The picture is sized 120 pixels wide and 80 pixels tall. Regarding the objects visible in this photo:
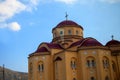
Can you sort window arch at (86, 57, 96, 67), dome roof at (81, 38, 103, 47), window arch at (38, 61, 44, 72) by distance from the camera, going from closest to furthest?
window arch at (86, 57, 96, 67) < dome roof at (81, 38, 103, 47) < window arch at (38, 61, 44, 72)

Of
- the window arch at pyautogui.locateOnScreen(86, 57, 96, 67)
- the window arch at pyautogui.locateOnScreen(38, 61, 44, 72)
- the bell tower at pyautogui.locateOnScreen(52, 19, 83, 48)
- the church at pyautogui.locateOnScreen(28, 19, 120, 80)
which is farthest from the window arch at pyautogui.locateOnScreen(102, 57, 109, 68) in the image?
the window arch at pyautogui.locateOnScreen(38, 61, 44, 72)

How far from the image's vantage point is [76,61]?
40156mm

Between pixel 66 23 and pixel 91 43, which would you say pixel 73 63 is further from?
pixel 66 23

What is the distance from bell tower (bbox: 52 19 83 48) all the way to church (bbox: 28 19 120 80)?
223 millimetres

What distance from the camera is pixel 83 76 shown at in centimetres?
3831

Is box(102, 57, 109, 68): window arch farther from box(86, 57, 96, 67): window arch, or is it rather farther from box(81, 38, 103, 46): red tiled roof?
box(81, 38, 103, 46): red tiled roof

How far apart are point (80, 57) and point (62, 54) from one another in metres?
3.39

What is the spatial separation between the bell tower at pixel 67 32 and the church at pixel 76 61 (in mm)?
223

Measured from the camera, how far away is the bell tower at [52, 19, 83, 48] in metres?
47.7

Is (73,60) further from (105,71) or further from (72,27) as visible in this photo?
(72,27)

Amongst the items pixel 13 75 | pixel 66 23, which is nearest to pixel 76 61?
pixel 66 23

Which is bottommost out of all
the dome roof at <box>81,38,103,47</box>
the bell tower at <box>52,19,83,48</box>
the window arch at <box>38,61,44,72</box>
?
the window arch at <box>38,61,44,72</box>

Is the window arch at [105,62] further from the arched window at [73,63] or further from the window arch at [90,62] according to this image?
the arched window at [73,63]

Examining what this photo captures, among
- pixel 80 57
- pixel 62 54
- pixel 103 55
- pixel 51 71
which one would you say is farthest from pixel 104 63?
pixel 51 71
